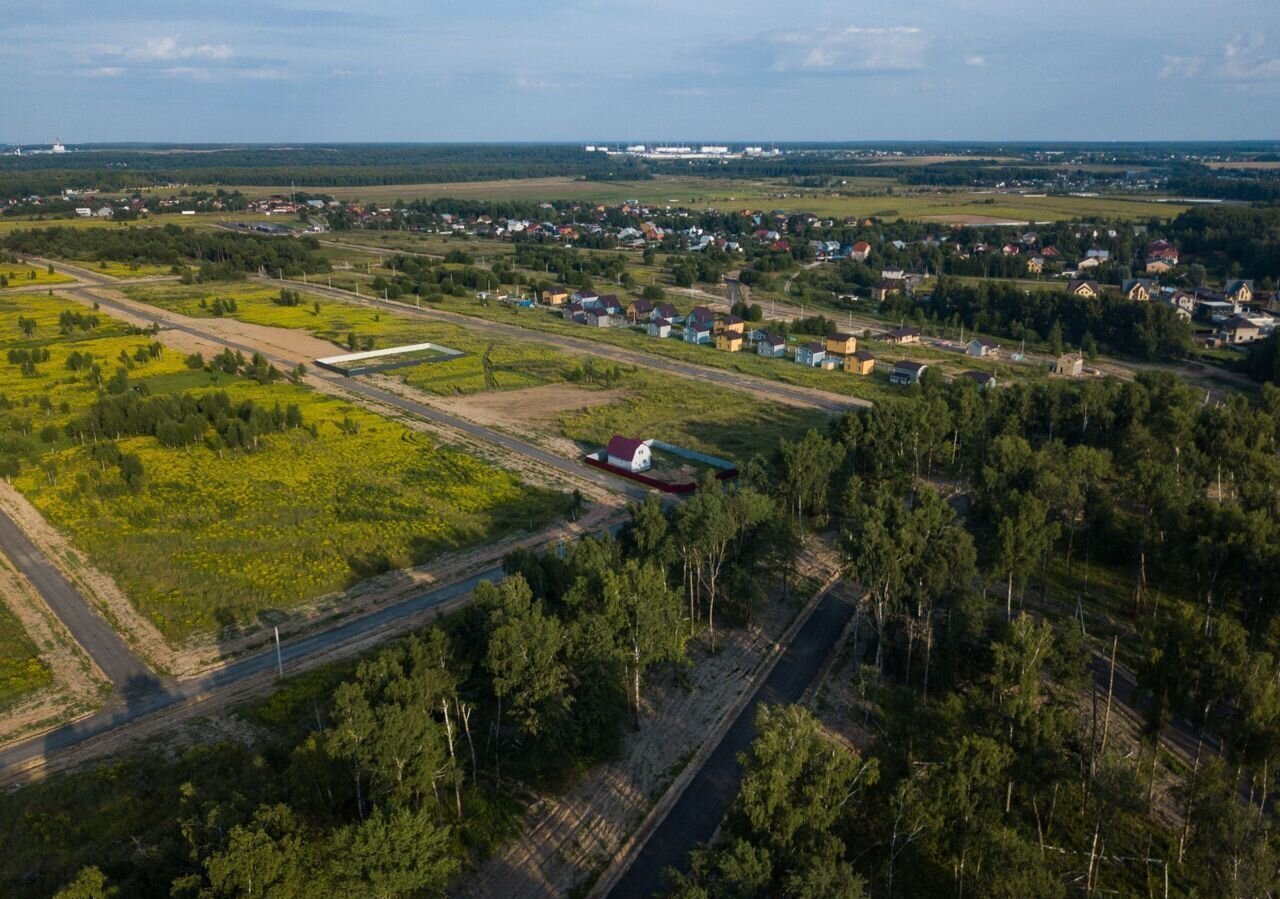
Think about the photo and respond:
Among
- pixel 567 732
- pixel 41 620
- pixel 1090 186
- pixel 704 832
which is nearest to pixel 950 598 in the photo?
pixel 704 832

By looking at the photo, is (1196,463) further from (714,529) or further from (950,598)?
(714,529)

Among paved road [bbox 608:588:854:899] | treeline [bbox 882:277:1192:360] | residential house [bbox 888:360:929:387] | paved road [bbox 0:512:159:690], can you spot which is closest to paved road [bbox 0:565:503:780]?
paved road [bbox 0:512:159:690]

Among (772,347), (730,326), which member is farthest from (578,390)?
(772,347)

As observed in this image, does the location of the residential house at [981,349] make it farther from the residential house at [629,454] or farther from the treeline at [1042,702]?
the residential house at [629,454]

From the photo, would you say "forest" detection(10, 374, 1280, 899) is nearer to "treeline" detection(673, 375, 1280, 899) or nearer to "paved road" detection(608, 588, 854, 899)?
"treeline" detection(673, 375, 1280, 899)

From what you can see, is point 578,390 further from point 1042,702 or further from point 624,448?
point 1042,702

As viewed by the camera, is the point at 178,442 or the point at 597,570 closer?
the point at 597,570
